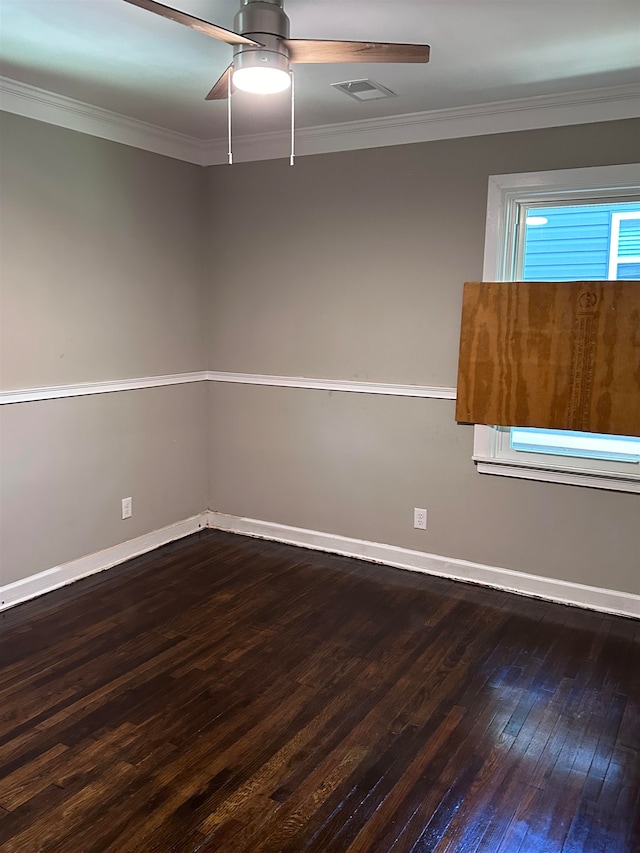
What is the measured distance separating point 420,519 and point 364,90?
2247 millimetres

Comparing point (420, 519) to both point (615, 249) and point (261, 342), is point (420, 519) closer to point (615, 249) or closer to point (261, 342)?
point (261, 342)

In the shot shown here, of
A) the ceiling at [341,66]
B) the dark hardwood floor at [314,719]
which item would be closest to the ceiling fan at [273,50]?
the ceiling at [341,66]

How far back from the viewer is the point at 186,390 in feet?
15.1

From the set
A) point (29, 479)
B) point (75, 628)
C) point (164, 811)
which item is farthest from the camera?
point (29, 479)

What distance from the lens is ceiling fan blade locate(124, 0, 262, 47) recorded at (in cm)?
186

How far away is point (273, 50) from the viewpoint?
→ 2.24 meters

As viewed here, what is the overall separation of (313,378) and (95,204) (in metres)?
1.56

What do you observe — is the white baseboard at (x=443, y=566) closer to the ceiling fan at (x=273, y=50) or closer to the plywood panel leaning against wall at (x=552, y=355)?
the plywood panel leaning against wall at (x=552, y=355)

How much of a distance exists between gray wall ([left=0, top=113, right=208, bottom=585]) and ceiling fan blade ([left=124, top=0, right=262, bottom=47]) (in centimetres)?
171

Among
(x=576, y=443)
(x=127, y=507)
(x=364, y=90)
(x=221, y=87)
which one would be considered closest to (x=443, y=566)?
(x=576, y=443)

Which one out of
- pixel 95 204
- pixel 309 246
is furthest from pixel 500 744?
pixel 95 204

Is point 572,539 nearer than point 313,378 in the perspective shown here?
Yes

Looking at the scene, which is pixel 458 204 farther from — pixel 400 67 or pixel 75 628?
pixel 75 628

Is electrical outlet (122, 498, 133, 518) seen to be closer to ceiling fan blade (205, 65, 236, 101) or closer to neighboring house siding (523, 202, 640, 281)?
ceiling fan blade (205, 65, 236, 101)
